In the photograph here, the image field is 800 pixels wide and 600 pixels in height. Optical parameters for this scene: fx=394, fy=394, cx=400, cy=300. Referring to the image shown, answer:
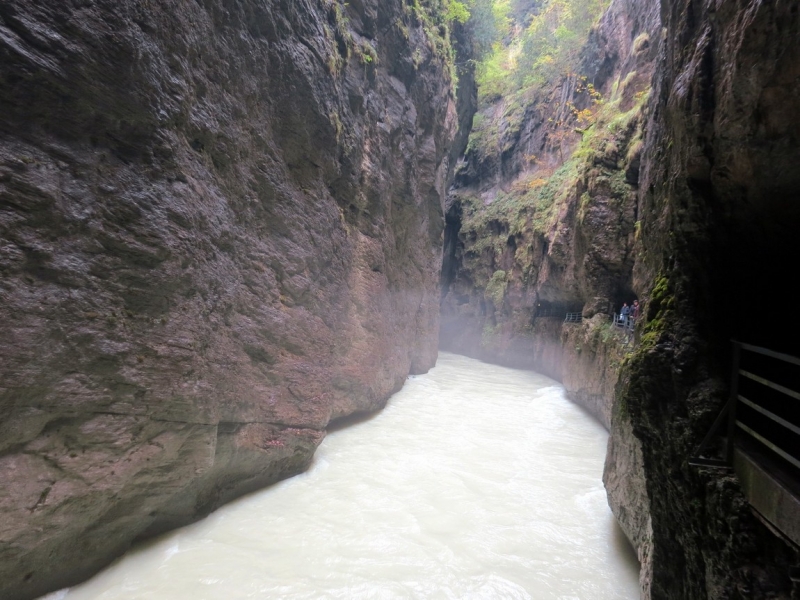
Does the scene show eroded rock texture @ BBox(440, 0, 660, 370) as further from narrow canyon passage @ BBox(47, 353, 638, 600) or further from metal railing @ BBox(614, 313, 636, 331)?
narrow canyon passage @ BBox(47, 353, 638, 600)

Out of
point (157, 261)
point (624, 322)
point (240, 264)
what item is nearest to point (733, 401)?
point (157, 261)

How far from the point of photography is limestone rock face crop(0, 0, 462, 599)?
337 centimetres

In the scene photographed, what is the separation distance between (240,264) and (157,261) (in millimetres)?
1497

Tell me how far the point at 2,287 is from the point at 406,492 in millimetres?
5597

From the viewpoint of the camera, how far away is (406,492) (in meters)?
6.35

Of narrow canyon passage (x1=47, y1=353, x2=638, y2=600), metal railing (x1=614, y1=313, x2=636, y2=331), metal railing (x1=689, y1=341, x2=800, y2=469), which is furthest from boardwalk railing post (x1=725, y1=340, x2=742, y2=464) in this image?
metal railing (x1=614, y1=313, x2=636, y2=331)

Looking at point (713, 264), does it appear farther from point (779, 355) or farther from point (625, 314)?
point (625, 314)

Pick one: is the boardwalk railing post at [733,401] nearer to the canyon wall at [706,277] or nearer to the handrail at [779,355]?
the handrail at [779,355]

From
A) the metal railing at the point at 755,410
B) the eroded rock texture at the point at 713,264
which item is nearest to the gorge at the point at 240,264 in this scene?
the eroded rock texture at the point at 713,264

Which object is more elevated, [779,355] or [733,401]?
[779,355]

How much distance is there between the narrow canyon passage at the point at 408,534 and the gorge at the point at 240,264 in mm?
491

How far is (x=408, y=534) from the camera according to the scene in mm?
5270

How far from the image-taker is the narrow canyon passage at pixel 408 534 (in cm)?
429

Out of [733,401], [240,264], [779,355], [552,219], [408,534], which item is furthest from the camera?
[552,219]
